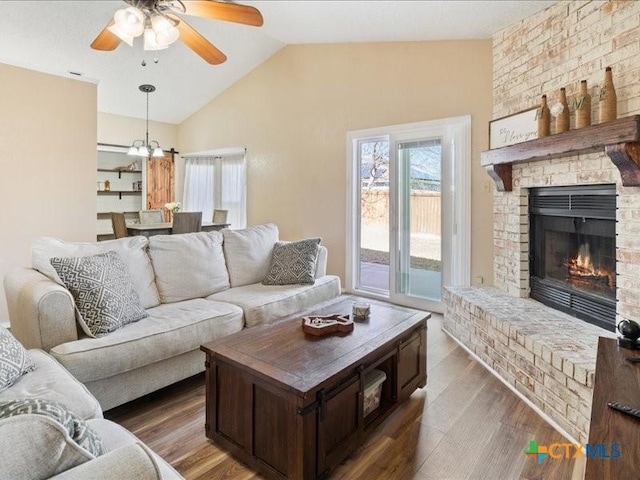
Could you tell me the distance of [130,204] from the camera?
7.41m

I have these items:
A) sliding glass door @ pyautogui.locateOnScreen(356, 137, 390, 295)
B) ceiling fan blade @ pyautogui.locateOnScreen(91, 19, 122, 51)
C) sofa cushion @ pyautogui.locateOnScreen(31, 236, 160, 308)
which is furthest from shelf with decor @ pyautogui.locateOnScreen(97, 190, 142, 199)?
sofa cushion @ pyautogui.locateOnScreen(31, 236, 160, 308)

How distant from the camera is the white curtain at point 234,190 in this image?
20.8 feet

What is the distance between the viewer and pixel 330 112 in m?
4.95

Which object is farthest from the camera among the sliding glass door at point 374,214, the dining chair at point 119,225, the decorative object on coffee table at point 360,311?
the dining chair at point 119,225

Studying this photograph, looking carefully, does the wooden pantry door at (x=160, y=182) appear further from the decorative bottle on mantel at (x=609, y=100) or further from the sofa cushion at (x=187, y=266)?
the decorative bottle on mantel at (x=609, y=100)

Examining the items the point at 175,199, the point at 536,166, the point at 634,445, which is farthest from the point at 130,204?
the point at 634,445

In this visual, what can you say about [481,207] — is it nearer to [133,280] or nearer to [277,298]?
[277,298]

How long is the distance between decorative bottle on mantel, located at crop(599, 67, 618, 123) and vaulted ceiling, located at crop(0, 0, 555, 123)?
39.5 inches

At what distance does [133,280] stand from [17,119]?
8.08 feet

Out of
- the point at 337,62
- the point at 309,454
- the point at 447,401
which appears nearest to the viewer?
the point at 309,454

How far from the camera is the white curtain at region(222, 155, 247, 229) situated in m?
6.35

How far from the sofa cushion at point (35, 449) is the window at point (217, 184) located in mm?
5671

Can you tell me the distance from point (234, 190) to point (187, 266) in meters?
3.68

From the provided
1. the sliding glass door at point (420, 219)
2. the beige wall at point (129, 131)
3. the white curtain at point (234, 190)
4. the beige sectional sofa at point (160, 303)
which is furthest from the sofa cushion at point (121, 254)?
the beige wall at point (129, 131)
